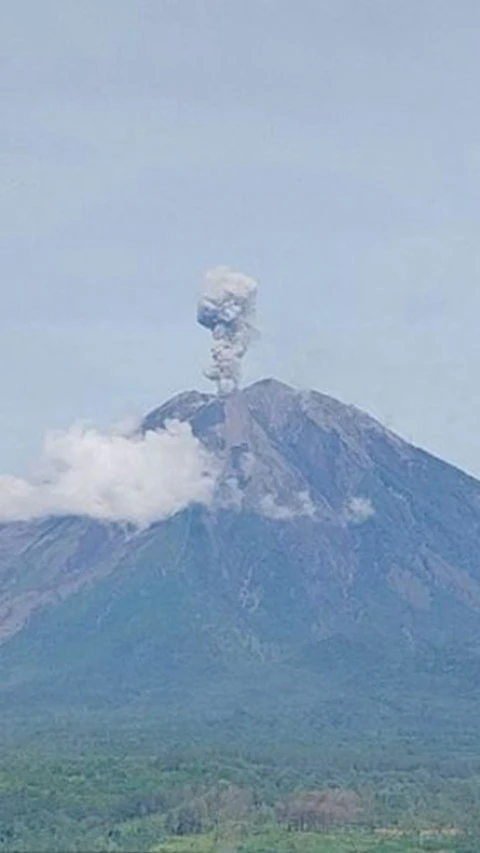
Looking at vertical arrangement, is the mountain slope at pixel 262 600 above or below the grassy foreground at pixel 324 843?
above

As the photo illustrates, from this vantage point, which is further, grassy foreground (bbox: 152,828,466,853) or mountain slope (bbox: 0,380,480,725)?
mountain slope (bbox: 0,380,480,725)

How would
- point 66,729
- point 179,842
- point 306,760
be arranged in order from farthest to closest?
point 66,729 → point 306,760 → point 179,842

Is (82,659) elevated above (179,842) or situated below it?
above

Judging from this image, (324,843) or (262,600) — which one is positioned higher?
(262,600)

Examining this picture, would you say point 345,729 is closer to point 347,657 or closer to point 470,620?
point 347,657

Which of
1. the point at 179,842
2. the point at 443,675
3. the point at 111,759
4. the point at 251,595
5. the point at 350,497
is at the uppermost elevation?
the point at 350,497

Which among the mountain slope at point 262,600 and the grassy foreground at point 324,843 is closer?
the grassy foreground at point 324,843

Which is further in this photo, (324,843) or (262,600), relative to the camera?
(262,600)

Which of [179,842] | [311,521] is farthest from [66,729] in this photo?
[311,521]
